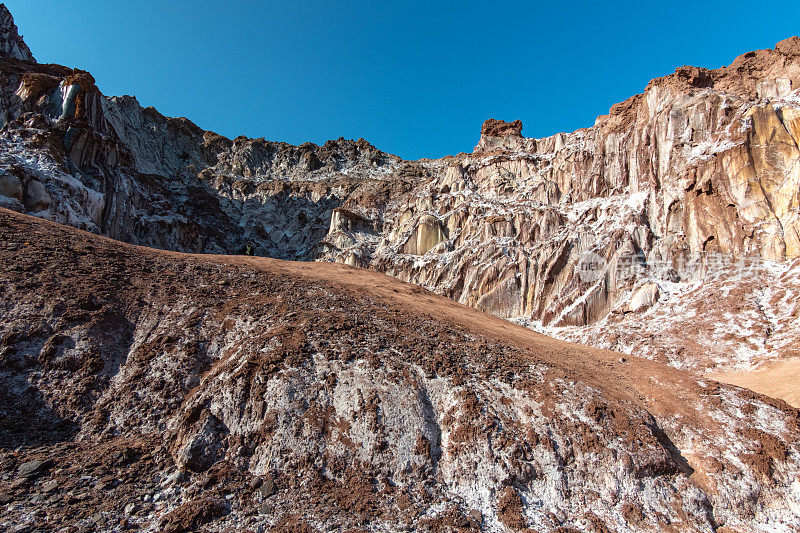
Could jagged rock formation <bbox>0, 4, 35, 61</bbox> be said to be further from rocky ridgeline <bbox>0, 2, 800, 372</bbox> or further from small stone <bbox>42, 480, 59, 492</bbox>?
small stone <bbox>42, 480, 59, 492</bbox>

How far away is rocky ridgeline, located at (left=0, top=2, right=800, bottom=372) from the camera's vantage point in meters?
29.5

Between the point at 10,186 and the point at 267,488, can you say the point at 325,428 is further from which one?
the point at 10,186

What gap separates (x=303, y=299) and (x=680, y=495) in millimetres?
11620

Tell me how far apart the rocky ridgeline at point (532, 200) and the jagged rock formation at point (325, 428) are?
19.5 metres

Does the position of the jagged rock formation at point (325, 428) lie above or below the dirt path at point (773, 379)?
below

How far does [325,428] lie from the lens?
8.79 m

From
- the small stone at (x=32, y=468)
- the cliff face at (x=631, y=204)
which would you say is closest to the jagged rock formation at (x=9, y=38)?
the cliff face at (x=631, y=204)

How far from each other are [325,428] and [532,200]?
42823 millimetres

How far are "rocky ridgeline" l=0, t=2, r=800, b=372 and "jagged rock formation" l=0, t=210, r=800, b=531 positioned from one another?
19454 mm

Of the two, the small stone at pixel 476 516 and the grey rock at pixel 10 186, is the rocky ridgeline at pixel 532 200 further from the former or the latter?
the small stone at pixel 476 516

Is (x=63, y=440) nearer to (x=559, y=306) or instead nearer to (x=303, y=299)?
(x=303, y=299)

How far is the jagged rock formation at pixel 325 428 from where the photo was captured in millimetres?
7328

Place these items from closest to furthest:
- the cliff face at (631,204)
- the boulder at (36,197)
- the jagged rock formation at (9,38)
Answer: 1. the boulder at (36,197)
2. the cliff face at (631,204)
3. the jagged rock formation at (9,38)

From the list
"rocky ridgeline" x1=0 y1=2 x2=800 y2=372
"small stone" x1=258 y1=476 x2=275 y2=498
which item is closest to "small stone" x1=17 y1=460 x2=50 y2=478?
"small stone" x1=258 y1=476 x2=275 y2=498
